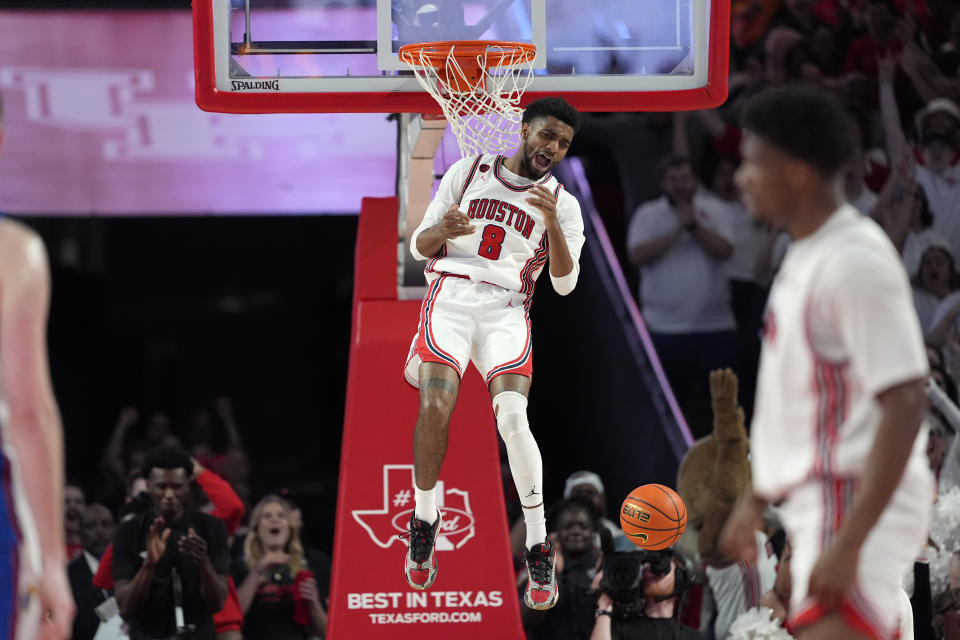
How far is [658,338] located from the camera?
10.8 metres

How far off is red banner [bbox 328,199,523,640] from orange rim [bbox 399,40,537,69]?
164cm

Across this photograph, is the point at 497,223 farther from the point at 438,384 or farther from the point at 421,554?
the point at 421,554

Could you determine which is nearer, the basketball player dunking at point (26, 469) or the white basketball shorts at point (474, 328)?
the basketball player dunking at point (26, 469)

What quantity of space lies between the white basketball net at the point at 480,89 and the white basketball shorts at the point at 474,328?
72cm

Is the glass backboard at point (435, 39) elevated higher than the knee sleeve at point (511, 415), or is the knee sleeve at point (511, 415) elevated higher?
the glass backboard at point (435, 39)

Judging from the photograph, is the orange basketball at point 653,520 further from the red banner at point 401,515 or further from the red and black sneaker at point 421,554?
the red and black sneaker at point 421,554

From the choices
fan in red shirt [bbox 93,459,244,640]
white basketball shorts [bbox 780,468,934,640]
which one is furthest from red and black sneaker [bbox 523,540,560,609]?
white basketball shorts [bbox 780,468,934,640]

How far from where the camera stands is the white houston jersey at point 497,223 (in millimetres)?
6051

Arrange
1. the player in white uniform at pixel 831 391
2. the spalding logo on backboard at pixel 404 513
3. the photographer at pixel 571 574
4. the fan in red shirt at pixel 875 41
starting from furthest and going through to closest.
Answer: the fan in red shirt at pixel 875 41 < the photographer at pixel 571 574 < the spalding logo on backboard at pixel 404 513 < the player in white uniform at pixel 831 391

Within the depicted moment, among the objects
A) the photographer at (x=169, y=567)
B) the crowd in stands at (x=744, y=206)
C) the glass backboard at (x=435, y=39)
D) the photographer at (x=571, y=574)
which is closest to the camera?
the glass backboard at (x=435, y=39)

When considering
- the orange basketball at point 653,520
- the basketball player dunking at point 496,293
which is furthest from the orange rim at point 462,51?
the orange basketball at point 653,520

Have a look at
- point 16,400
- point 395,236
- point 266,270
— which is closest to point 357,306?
point 395,236

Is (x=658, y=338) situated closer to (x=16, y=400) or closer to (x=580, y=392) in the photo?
(x=580, y=392)

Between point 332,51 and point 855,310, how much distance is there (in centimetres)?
385
